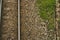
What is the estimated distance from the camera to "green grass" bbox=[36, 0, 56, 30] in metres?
2.46

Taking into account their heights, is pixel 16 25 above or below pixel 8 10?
below

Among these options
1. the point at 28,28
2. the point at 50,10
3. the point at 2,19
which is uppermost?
the point at 50,10

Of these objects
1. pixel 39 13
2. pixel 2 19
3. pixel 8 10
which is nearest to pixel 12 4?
pixel 8 10

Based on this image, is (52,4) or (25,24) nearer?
(52,4)

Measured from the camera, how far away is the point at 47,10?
2.48 metres

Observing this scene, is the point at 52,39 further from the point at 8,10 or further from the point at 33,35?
the point at 8,10

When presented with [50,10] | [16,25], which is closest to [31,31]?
[16,25]

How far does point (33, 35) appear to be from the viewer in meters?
2.58

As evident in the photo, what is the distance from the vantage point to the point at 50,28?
246 centimetres

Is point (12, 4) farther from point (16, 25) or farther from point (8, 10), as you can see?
point (16, 25)

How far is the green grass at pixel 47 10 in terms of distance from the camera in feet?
8.06

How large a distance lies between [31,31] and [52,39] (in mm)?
410

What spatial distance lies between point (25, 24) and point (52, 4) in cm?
62

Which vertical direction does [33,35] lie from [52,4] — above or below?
below
